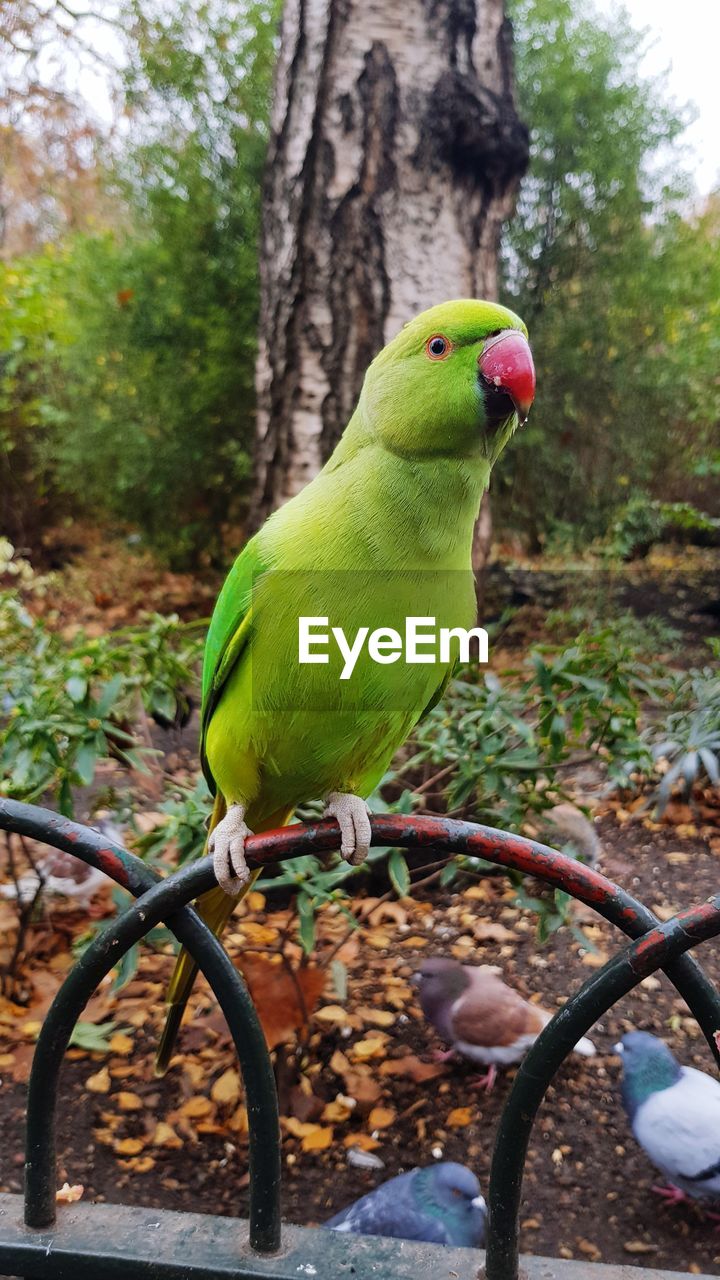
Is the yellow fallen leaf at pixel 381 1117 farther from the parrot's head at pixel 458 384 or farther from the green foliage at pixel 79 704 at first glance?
the parrot's head at pixel 458 384

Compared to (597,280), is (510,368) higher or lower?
lower

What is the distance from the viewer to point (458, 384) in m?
1.25

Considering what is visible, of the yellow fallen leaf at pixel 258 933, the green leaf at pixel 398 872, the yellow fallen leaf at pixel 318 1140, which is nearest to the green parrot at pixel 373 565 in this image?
the green leaf at pixel 398 872

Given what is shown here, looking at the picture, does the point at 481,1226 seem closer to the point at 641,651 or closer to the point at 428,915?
the point at 428,915

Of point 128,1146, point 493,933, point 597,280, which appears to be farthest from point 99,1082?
point 597,280

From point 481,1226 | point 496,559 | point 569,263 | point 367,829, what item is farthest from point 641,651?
point 367,829

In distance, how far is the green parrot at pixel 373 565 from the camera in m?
1.26

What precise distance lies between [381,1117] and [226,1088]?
399 millimetres

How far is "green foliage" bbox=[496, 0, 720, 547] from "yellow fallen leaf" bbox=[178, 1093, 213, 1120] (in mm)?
4751

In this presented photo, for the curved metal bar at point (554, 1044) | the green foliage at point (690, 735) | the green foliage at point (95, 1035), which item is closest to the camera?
the curved metal bar at point (554, 1044)

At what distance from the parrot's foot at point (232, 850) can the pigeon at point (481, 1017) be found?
0.96 metres

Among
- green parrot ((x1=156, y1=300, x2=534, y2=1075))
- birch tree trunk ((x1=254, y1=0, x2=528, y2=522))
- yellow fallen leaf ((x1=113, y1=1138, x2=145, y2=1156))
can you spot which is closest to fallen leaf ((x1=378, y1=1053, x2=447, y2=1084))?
yellow fallen leaf ((x1=113, y1=1138, x2=145, y2=1156))

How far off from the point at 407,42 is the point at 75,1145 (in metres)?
3.31

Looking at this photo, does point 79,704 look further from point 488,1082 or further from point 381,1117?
point 488,1082
